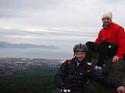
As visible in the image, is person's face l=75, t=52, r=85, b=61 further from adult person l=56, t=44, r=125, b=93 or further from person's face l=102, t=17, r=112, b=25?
person's face l=102, t=17, r=112, b=25

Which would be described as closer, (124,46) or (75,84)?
(75,84)

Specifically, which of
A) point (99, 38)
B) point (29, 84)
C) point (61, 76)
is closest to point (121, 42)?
point (99, 38)

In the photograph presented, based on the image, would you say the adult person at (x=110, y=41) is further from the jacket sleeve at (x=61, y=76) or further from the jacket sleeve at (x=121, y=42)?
the jacket sleeve at (x=61, y=76)

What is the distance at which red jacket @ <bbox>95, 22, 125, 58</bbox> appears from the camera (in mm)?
13719

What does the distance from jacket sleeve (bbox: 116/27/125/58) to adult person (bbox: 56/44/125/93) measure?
181cm

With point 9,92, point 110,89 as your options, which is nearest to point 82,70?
point 110,89

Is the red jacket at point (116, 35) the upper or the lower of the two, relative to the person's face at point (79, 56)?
upper

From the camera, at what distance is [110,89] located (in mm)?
13109

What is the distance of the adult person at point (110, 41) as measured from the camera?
13812mm

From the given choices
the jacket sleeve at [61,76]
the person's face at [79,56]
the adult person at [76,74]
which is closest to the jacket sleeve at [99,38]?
the adult person at [76,74]

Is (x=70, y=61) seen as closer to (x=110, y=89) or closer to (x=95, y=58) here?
(x=110, y=89)

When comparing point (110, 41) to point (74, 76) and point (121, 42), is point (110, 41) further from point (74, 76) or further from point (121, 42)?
point (74, 76)

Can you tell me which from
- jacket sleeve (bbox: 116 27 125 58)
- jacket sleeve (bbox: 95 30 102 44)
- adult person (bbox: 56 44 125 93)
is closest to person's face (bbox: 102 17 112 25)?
jacket sleeve (bbox: 116 27 125 58)

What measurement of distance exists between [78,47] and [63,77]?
961 millimetres
